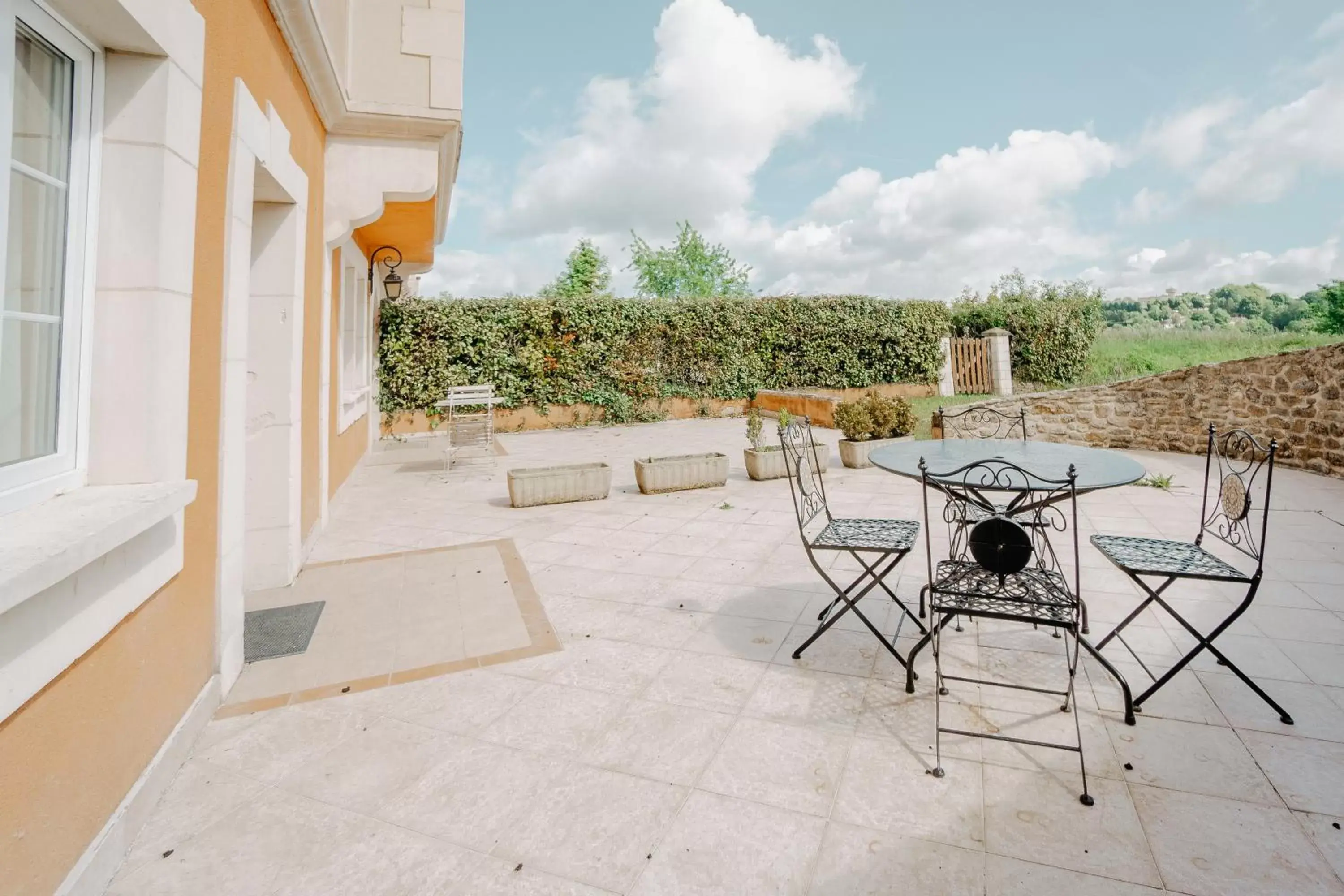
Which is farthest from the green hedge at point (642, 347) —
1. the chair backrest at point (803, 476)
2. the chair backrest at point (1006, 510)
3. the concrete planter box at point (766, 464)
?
the chair backrest at point (1006, 510)

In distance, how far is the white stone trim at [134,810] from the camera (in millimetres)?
1545

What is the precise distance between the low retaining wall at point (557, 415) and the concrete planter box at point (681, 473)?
593 centimetres

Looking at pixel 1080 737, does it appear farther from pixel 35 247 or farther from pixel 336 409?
pixel 336 409

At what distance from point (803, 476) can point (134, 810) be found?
5923 mm

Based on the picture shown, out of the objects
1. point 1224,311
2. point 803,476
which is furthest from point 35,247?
point 1224,311

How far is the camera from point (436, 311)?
11195mm

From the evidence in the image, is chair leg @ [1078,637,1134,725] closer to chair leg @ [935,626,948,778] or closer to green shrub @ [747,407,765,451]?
chair leg @ [935,626,948,778]

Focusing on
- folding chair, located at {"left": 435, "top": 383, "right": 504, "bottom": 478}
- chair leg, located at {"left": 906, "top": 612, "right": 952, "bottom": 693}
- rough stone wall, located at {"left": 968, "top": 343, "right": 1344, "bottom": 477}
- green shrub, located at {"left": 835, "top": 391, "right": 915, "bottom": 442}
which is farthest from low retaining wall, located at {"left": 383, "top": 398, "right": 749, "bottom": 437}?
chair leg, located at {"left": 906, "top": 612, "right": 952, "bottom": 693}

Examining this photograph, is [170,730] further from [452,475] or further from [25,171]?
[452,475]

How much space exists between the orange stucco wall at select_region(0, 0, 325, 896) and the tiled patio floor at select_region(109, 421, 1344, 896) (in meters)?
0.24

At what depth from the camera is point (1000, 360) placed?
14.7m

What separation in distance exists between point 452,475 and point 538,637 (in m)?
4.81

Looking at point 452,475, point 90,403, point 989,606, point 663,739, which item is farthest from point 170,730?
point 452,475

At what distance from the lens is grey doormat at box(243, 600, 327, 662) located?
2975 mm
